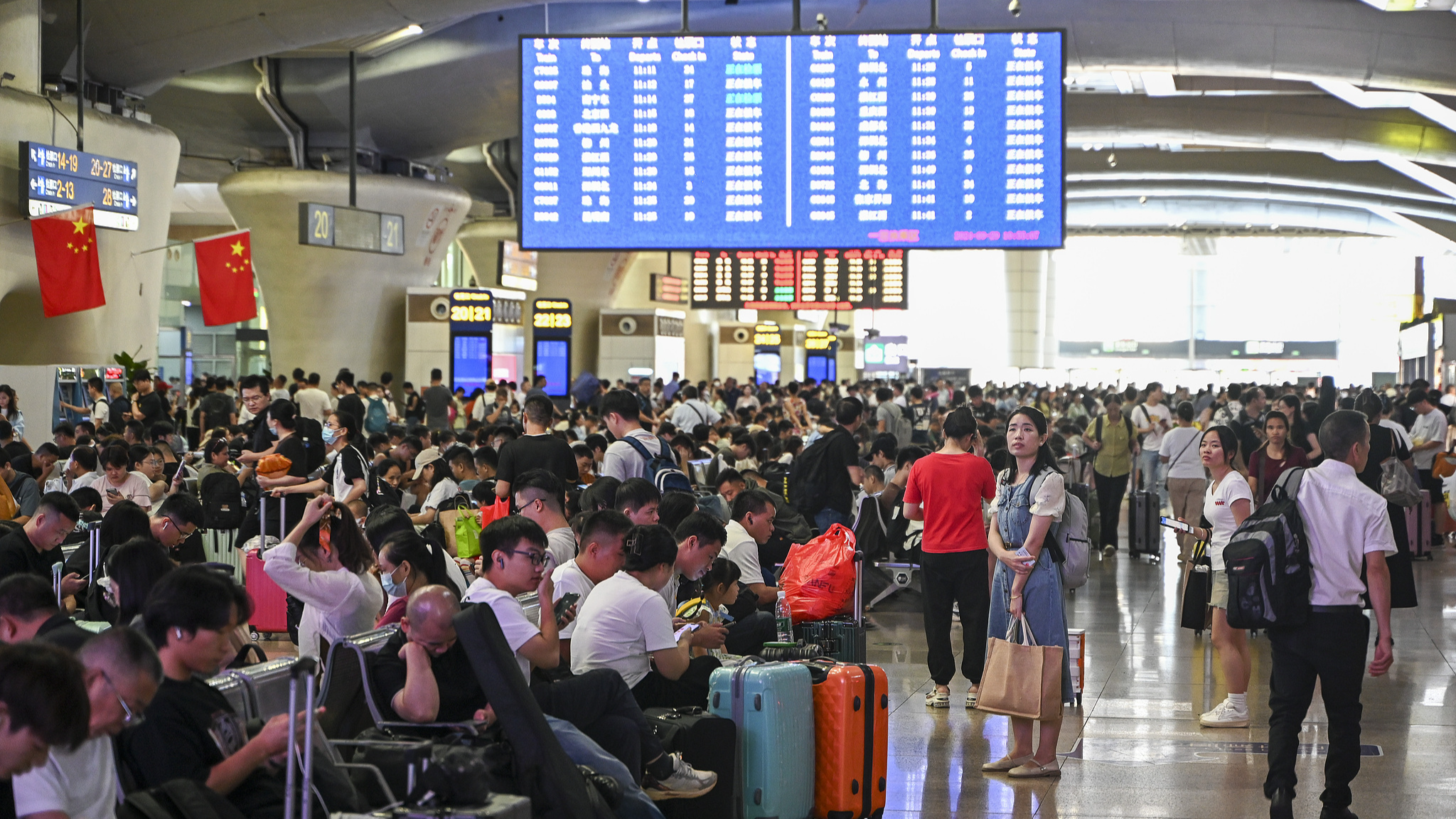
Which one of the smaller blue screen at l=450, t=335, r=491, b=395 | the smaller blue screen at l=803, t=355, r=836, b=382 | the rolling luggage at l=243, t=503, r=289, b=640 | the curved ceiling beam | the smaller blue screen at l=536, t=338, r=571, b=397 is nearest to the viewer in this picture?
the rolling luggage at l=243, t=503, r=289, b=640

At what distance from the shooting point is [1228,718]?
727 cm

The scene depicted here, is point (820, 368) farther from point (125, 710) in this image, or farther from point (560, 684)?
point (125, 710)

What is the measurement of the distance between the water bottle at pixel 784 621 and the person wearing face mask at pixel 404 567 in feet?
6.95

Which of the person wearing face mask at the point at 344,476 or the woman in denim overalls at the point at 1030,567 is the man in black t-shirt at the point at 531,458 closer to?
the person wearing face mask at the point at 344,476

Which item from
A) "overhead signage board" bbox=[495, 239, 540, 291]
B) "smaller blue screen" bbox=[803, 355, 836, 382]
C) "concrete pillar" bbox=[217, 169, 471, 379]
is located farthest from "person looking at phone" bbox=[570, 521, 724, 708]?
"smaller blue screen" bbox=[803, 355, 836, 382]

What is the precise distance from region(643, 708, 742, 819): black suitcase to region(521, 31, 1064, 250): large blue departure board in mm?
6891

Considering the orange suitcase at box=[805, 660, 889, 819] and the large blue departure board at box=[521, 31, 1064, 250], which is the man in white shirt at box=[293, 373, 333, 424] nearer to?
the large blue departure board at box=[521, 31, 1064, 250]

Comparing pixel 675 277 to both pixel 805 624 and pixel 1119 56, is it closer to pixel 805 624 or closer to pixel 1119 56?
pixel 1119 56

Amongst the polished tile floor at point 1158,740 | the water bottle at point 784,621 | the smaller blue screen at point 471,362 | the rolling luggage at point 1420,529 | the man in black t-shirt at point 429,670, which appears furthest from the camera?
the smaller blue screen at point 471,362

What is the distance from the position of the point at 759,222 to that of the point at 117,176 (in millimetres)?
9086

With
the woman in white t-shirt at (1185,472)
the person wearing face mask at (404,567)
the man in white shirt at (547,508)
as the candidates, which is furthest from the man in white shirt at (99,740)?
the woman in white t-shirt at (1185,472)

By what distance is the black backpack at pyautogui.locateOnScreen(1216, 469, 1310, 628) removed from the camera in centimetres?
538

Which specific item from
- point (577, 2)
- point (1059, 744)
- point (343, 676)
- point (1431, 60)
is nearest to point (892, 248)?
point (1059, 744)

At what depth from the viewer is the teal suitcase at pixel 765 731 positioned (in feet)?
17.3
